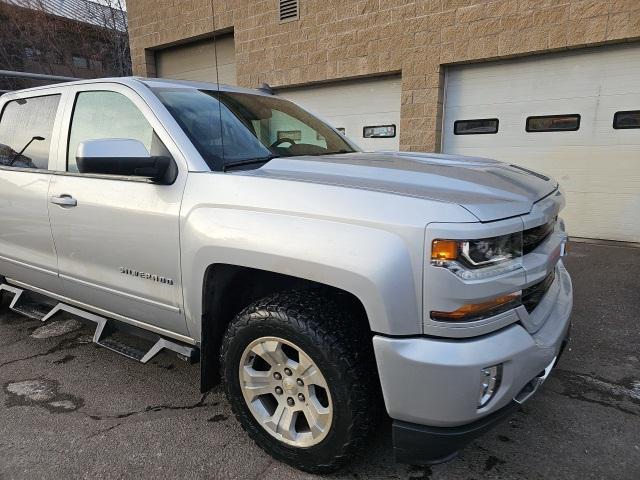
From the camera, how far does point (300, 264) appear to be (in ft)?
6.44

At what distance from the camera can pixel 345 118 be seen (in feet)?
28.2

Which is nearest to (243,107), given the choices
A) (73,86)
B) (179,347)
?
(73,86)

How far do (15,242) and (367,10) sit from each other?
6497mm

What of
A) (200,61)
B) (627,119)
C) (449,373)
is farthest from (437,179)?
(200,61)

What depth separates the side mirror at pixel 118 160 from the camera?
7.47 feet

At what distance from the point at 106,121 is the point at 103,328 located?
1.28 metres

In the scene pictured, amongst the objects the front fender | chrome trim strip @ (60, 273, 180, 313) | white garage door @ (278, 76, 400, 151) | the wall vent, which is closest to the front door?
chrome trim strip @ (60, 273, 180, 313)

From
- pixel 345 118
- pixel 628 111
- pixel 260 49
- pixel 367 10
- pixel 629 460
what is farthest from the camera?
pixel 260 49

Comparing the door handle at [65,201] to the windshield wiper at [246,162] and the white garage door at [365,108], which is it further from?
the white garage door at [365,108]

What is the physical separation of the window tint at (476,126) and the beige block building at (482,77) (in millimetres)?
16

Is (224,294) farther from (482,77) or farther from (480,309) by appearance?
(482,77)

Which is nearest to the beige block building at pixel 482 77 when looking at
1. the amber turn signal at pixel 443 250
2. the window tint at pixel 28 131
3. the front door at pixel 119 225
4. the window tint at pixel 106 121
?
the window tint at pixel 28 131

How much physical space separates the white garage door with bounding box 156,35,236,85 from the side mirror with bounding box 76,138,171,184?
28.0ft

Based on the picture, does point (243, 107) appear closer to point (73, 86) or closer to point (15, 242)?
point (73, 86)
